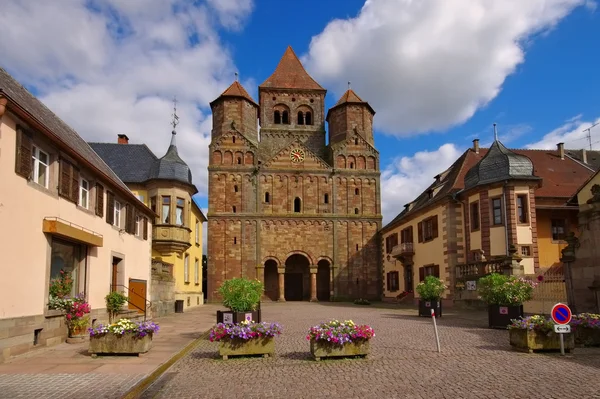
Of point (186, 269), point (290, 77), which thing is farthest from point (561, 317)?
point (290, 77)

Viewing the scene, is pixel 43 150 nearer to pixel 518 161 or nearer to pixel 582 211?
pixel 582 211

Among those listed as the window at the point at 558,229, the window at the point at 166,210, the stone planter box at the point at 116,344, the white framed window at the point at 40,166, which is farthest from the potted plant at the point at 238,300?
the window at the point at 558,229

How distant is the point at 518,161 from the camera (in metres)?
28.2

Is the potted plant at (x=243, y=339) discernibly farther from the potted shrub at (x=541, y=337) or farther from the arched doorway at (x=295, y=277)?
the arched doorway at (x=295, y=277)

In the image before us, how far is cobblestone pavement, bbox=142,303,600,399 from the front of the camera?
7.90 meters

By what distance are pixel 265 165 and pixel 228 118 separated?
5.59 m

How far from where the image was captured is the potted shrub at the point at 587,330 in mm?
12492

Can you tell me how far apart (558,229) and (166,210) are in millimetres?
22752

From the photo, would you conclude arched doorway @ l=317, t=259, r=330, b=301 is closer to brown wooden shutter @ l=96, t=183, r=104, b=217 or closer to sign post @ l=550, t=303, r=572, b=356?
brown wooden shutter @ l=96, t=183, r=104, b=217

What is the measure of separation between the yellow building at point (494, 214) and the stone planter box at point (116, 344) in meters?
18.0

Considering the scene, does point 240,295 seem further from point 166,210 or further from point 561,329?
point 166,210

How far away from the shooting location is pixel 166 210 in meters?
29.9

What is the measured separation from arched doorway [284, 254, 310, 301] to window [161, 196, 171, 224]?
61.1ft

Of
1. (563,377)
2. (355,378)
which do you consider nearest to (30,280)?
(355,378)
